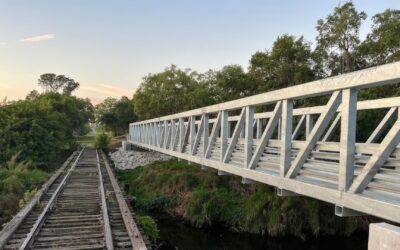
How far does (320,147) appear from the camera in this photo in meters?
7.36

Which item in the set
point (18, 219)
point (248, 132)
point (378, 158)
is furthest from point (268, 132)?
point (18, 219)

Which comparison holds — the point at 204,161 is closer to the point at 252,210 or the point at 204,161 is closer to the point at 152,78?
the point at 252,210

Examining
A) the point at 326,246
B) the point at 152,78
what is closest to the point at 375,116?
the point at 326,246

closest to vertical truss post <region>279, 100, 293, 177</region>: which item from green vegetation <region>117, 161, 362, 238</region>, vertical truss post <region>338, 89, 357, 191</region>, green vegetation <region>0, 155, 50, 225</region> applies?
vertical truss post <region>338, 89, 357, 191</region>

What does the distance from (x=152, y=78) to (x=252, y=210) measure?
44025 mm

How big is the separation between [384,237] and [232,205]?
12.1 metres

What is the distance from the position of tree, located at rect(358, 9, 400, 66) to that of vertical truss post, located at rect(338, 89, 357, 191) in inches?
678

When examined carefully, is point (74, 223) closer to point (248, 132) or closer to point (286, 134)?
point (248, 132)

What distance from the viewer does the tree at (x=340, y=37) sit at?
2573cm

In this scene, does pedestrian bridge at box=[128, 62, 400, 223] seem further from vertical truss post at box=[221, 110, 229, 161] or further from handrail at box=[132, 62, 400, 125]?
vertical truss post at box=[221, 110, 229, 161]

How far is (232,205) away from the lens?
16750 mm

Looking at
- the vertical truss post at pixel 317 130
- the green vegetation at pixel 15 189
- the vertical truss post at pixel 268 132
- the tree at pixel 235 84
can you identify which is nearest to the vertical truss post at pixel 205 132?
the vertical truss post at pixel 268 132

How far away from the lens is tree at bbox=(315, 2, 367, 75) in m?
25.7

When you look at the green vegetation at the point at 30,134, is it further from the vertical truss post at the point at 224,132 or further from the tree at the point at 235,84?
the vertical truss post at the point at 224,132
